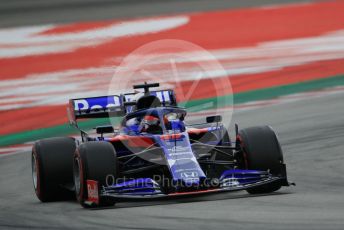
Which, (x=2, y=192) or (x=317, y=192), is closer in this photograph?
(x=317, y=192)

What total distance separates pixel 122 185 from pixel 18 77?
10962mm

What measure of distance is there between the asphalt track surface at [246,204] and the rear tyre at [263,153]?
0.77ft

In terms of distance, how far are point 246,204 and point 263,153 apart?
4.28 ft

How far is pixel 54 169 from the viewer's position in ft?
41.0

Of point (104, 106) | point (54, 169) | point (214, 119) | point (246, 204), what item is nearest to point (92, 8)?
point (104, 106)

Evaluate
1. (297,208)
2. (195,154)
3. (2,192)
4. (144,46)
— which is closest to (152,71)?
(144,46)

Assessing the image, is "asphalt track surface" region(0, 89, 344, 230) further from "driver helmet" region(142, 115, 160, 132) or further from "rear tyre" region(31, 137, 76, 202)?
"driver helmet" region(142, 115, 160, 132)

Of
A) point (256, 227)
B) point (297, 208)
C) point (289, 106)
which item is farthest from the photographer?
point (289, 106)

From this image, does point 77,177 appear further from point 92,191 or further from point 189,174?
point 189,174

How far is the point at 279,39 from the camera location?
77.5ft

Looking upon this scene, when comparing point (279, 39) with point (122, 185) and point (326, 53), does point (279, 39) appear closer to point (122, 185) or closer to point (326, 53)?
point (326, 53)

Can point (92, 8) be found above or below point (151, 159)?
above

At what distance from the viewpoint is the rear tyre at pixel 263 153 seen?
38.1 ft

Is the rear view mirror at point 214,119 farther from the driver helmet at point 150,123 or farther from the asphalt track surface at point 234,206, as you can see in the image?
the asphalt track surface at point 234,206
